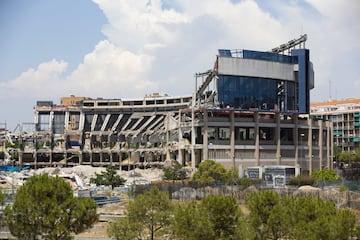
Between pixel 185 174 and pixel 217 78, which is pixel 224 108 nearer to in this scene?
pixel 217 78

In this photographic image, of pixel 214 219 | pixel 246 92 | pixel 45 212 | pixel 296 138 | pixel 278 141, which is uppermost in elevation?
pixel 246 92

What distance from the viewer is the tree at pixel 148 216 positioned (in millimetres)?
34719

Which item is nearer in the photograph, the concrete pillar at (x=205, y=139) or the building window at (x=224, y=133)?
the concrete pillar at (x=205, y=139)

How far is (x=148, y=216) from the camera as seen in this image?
1403 inches

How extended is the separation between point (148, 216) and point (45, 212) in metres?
7.33

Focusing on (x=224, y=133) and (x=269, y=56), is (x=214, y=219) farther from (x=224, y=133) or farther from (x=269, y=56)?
(x=269, y=56)

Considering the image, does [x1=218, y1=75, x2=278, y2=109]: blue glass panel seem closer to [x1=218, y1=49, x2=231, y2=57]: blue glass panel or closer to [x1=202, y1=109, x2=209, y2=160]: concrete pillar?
[x1=218, y1=49, x2=231, y2=57]: blue glass panel

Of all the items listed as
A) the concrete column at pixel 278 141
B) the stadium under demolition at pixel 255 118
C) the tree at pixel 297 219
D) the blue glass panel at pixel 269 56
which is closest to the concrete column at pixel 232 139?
the stadium under demolition at pixel 255 118

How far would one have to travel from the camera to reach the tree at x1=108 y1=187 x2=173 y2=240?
34.7 m

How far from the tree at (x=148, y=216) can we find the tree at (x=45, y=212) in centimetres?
353

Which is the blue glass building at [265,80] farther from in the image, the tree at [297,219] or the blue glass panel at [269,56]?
the tree at [297,219]

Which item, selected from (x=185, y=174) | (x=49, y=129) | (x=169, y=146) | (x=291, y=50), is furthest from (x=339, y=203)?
(x=49, y=129)

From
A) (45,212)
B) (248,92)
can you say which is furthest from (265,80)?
(45,212)

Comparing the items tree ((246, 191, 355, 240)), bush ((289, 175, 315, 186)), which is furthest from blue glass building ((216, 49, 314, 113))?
tree ((246, 191, 355, 240))
